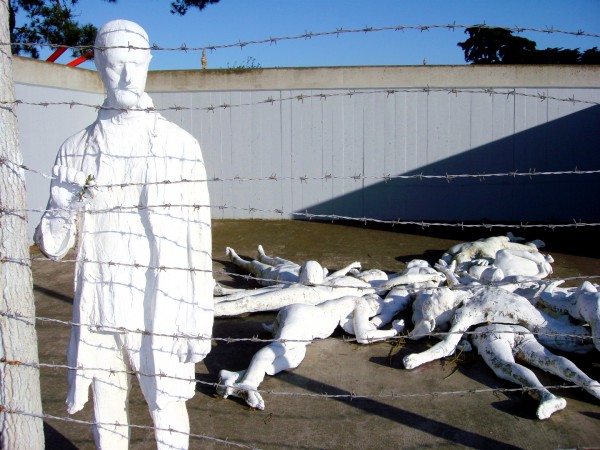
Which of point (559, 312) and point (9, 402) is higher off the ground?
point (9, 402)

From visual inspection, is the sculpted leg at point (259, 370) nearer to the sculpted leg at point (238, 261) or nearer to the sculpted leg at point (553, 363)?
the sculpted leg at point (553, 363)

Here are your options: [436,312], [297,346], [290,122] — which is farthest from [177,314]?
[290,122]

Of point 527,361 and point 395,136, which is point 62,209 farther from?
point 395,136

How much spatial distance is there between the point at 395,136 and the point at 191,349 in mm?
7949

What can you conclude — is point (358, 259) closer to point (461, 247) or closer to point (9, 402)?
point (461, 247)

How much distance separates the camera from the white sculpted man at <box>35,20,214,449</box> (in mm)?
2348

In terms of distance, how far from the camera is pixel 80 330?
2369 mm

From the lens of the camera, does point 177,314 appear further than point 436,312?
No

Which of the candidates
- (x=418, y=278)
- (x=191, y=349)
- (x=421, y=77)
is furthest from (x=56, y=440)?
(x=421, y=77)

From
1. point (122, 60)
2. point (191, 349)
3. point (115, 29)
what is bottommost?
point (191, 349)

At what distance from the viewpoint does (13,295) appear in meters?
2.06

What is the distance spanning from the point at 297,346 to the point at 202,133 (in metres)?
6.62

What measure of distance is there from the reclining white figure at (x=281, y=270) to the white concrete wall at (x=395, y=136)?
305cm

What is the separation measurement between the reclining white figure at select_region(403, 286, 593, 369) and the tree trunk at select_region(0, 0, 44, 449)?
270 cm
